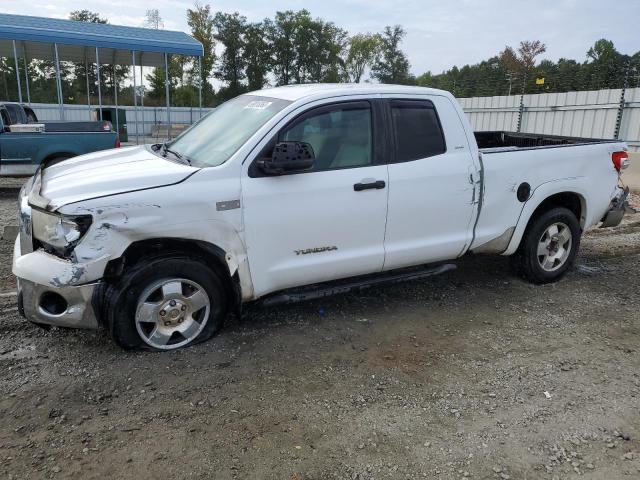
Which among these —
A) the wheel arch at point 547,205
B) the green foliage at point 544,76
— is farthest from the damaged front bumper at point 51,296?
the green foliage at point 544,76

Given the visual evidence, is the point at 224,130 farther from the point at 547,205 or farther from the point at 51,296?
the point at 547,205

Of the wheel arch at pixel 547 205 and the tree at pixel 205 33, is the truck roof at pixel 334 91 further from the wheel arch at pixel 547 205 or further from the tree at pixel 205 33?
the tree at pixel 205 33

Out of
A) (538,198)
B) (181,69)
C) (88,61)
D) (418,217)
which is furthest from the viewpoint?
(181,69)

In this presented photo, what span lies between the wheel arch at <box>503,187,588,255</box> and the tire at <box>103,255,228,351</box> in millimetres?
2903

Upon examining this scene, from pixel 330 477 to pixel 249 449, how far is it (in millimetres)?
474

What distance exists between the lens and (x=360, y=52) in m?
69.5

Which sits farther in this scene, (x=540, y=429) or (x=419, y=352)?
(x=419, y=352)

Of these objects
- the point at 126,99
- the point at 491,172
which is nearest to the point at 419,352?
the point at 491,172

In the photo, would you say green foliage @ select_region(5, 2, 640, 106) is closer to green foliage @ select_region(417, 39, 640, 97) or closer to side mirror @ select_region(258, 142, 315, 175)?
green foliage @ select_region(417, 39, 640, 97)

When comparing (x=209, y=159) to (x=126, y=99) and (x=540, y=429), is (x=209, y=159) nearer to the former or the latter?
(x=540, y=429)

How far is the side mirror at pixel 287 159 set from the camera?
3701 mm

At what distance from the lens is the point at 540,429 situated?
122 inches

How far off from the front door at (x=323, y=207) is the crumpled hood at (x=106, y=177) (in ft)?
1.84

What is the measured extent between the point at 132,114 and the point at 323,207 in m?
19.9
